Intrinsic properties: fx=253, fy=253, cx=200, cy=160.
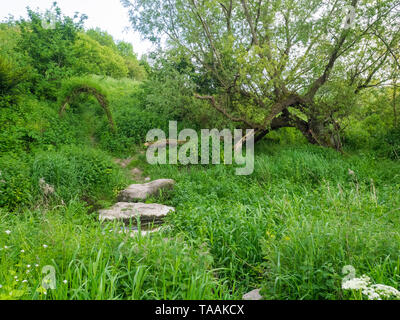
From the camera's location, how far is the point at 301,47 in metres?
8.19

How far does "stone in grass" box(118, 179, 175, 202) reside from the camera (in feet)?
18.6

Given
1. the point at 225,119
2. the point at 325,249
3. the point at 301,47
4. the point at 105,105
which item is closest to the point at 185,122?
the point at 225,119

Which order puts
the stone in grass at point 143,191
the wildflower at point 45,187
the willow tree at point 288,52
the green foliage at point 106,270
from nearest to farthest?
the green foliage at point 106,270
the wildflower at point 45,187
the stone in grass at point 143,191
the willow tree at point 288,52

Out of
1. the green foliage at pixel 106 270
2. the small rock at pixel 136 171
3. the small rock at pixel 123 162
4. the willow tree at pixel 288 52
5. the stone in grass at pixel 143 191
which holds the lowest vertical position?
the green foliage at pixel 106 270

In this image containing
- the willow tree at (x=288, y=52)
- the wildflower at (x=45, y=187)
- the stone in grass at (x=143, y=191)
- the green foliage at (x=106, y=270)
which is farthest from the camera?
the willow tree at (x=288, y=52)

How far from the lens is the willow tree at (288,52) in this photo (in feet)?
24.0

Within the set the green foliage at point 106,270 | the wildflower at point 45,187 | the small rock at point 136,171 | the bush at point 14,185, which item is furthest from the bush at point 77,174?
the green foliage at point 106,270

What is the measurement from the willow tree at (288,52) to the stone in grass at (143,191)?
10.9 ft

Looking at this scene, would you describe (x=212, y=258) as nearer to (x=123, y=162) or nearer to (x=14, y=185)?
(x=14, y=185)

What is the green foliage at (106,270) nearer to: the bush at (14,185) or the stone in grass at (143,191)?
the bush at (14,185)

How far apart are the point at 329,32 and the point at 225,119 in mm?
4050

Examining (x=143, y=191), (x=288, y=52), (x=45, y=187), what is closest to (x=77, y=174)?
(x=45, y=187)

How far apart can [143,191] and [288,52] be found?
6.59m

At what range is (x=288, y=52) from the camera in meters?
8.42
